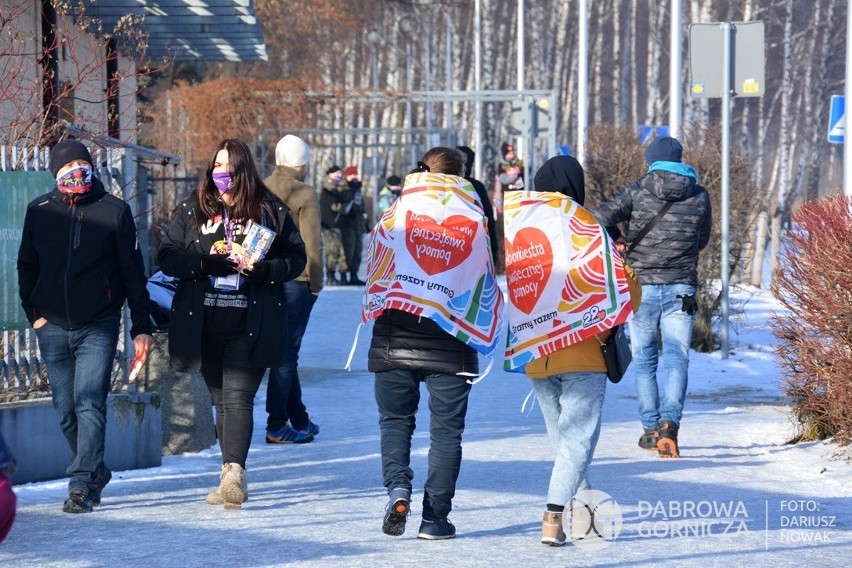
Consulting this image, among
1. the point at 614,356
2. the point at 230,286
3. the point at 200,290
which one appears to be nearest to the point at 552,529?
the point at 614,356

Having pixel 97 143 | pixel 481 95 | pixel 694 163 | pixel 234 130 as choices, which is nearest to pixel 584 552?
pixel 97 143

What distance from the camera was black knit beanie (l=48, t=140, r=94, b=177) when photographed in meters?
6.95

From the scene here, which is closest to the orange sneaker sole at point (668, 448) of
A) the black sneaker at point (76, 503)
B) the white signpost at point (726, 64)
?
the black sneaker at point (76, 503)

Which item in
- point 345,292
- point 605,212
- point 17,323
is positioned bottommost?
point 345,292

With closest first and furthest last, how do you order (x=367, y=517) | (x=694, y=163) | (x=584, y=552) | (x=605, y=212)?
1. (x=584, y=552)
2. (x=367, y=517)
3. (x=605, y=212)
4. (x=694, y=163)

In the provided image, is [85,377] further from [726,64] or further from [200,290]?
[726,64]

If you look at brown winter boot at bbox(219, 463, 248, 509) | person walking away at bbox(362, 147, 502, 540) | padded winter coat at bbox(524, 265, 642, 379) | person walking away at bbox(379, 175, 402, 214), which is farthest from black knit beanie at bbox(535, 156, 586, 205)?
person walking away at bbox(379, 175, 402, 214)

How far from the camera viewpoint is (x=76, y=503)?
274 inches

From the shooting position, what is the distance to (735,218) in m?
14.5

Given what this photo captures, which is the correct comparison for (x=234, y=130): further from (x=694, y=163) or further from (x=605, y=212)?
(x=605, y=212)

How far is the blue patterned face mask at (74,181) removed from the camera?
6.93 metres

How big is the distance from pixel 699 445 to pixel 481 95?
17327 millimetres

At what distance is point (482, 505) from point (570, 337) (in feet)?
3.86

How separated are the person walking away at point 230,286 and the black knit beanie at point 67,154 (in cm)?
51
